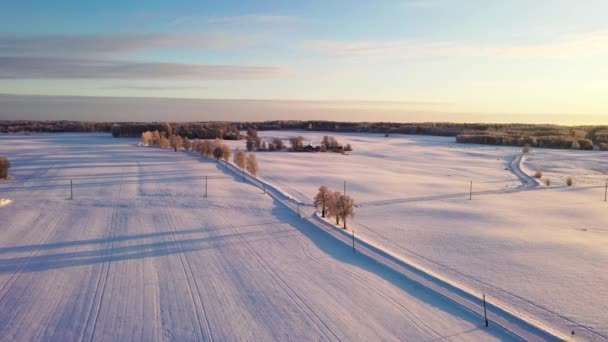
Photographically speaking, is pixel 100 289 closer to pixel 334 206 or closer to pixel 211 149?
pixel 334 206

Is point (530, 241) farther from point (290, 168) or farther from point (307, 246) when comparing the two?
point (290, 168)

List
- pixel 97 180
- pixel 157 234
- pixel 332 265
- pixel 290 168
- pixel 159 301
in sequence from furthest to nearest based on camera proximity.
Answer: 1. pixel 290 168
2. pixel 97 180
3. pixel 157 234
4. pixel 332 265
5. pixel 159 301

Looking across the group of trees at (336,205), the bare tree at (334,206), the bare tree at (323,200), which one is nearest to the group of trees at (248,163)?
the bare tree at (323,200)

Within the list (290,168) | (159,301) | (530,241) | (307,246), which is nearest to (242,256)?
(307,246)

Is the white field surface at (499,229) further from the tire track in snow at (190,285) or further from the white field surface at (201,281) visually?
the tire track in snow at (190,285)

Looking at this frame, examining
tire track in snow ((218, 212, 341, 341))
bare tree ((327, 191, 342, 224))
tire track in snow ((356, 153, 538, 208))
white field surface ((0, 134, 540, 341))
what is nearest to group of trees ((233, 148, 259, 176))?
white field surface ((0, 134, 540, 341))
